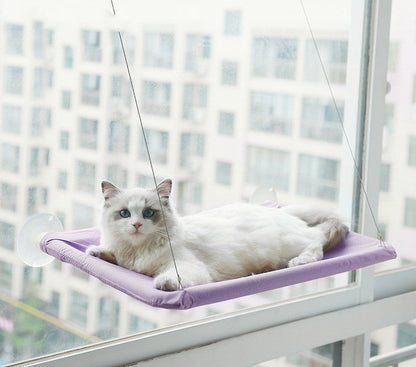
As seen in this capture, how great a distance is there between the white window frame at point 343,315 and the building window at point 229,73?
0.43 meters

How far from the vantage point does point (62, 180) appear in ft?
5.86

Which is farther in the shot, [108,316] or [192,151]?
[192,151]

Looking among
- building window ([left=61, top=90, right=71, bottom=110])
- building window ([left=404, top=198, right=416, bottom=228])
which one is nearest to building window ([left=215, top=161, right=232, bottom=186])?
building window ([left=61, top=90, right=71, bottom=110])

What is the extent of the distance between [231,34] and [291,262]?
3.28ft

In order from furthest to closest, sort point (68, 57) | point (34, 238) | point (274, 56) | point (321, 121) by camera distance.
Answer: point (321, 121) < point (274, 56) < point (68, 57) < point (34, 238)

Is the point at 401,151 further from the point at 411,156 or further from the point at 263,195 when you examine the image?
the point at 263,195

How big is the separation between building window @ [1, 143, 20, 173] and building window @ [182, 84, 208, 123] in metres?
0.58

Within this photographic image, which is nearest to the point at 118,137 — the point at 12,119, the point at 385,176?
the point at 12,119

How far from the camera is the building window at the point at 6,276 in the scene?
1.68 metres

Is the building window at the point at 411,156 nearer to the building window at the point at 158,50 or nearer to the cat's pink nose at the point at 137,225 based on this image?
the building window at the point at 158,50

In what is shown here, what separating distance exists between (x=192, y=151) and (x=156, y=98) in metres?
0.23

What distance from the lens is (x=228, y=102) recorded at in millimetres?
2182

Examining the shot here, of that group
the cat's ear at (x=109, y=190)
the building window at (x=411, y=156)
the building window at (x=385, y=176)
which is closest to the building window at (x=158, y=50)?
the cat's ear at (x=109, y=190)

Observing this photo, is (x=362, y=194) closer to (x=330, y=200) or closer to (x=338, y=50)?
(x=330, y=200)
